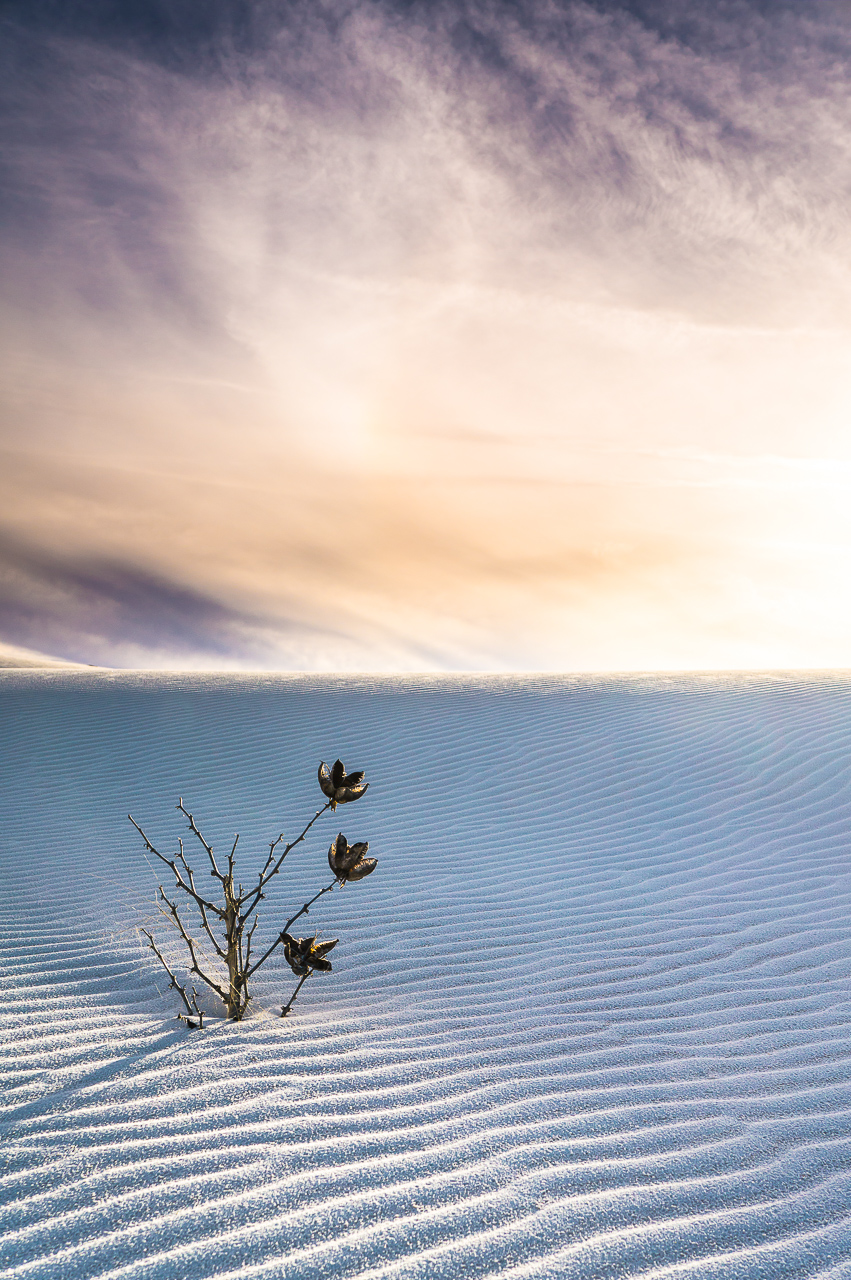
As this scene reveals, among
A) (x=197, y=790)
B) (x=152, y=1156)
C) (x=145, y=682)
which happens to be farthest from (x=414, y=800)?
(x=145, y=682)

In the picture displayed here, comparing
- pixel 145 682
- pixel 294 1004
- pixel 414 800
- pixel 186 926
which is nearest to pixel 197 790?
pixel 414 800

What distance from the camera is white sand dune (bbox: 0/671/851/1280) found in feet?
6.58

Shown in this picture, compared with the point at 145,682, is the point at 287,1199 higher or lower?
lower

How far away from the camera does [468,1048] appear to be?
9.95 ft

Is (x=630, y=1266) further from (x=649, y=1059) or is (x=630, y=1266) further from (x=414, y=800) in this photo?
(x=414, y=800)

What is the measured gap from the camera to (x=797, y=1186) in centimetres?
220

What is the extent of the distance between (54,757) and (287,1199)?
7.84m

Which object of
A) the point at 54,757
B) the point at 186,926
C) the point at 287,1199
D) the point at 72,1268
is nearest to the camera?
the point at 72,1268

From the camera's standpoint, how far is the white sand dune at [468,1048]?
6.58ft

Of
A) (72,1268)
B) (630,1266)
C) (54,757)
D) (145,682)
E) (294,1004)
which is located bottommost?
(630,1266)

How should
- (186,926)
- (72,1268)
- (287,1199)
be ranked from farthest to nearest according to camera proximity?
(186,926), (287,1199), (72,1268)

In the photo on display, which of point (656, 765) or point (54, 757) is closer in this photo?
point (656, 765)

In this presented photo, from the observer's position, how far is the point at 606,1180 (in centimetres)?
222

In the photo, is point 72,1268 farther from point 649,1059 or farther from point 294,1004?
point 649,1059
